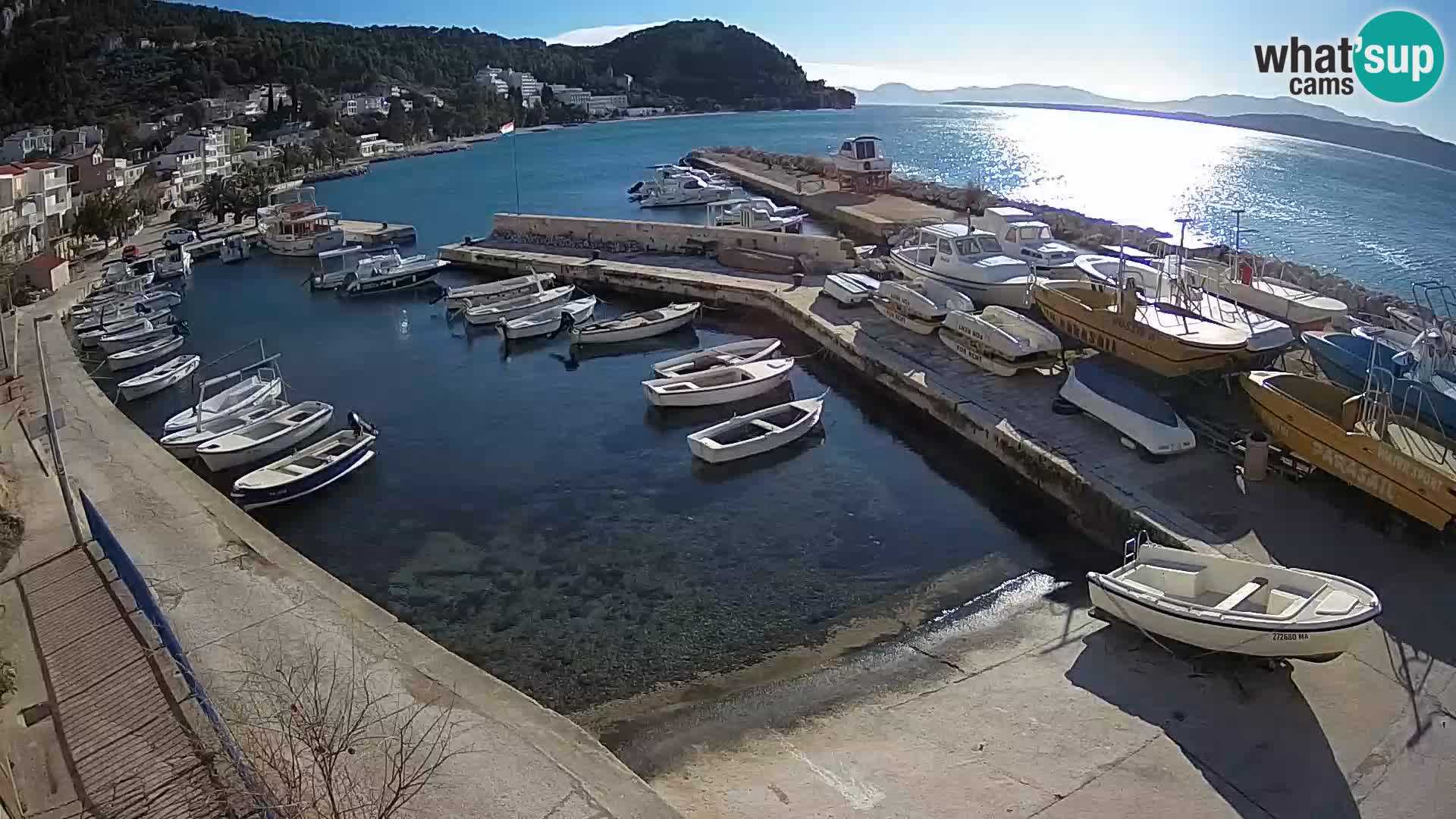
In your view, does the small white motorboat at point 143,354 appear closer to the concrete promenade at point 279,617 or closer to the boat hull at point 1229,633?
the concrete promenade at point 279,617

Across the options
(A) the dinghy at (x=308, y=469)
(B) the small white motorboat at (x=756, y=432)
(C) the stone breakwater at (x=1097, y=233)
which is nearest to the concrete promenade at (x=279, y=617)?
(A) the dinghy at (x=308, y=469)

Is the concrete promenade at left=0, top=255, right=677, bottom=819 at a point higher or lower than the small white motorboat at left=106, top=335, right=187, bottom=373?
lower

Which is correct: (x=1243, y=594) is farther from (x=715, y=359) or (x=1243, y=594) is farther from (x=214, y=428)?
(x=214, y=428)

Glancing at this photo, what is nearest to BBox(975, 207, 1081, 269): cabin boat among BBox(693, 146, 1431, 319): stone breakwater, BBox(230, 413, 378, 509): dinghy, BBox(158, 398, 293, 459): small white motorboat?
BBox(693, 146, 1431, 319): stone breakwater

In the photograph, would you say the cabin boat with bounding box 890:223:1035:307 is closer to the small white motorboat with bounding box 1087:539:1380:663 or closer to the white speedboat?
the white speedboat

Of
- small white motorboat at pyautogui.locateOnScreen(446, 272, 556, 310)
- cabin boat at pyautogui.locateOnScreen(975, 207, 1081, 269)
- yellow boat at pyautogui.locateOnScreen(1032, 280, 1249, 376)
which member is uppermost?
cabin boat at pyautogui.locateOnScreen(975, 207, 1081, 269)

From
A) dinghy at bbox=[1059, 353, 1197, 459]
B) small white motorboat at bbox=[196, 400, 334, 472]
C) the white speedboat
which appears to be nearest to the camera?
dinghy at bbox=[1059, 353, 1197, 459]

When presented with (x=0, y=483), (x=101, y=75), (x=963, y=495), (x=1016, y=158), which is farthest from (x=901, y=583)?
(x=101, y=75)
